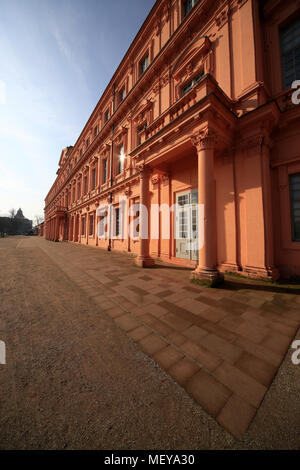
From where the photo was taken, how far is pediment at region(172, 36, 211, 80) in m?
6.72

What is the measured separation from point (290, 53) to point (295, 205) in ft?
18.2

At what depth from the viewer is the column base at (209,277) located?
4.46 m

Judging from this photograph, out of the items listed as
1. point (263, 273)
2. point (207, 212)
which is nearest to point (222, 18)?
point (207, 212)

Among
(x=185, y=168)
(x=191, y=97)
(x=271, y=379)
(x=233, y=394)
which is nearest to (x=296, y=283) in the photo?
(x=271, y=379)

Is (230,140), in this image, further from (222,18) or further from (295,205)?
(222,18)

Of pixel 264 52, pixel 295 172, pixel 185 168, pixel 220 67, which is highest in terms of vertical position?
pixel 264 52

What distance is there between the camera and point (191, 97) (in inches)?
201

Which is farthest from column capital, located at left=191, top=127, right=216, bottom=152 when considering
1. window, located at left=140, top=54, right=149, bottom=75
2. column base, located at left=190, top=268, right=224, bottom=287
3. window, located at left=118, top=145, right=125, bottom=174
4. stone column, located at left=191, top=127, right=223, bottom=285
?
window, located at left=140, top=54, right=149, bottom=75

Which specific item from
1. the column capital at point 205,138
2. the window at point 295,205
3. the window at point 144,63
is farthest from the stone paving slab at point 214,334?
the window at point 144,63

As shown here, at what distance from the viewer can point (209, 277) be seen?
177 inches

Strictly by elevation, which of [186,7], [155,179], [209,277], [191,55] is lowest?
[209,277]

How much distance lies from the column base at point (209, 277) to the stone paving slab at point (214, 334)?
266mm
